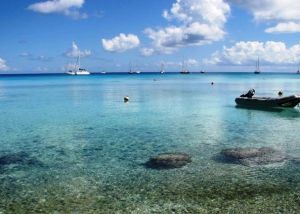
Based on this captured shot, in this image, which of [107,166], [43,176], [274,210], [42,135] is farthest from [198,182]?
[42,135]

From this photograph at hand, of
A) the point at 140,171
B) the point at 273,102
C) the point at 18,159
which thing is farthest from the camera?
the point at 273,102

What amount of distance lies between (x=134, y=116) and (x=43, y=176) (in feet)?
62.3

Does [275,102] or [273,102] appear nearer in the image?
[275,102]

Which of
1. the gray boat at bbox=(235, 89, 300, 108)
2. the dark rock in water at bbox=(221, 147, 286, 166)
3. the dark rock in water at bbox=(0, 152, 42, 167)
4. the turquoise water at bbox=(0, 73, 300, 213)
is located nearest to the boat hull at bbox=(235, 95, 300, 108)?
the gray boat at bbox=(235, 89, 300, 108)

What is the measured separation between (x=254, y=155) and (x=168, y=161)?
4.19m

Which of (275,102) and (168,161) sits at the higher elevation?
(275,102)

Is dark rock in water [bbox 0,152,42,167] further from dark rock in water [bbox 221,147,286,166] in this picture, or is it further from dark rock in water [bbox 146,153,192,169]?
dark rock in water [bbox 221,147,286,166]

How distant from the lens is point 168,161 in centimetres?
1631

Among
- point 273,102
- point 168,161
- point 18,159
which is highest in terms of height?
point 273,102

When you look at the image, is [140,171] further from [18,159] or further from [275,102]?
[275,102]

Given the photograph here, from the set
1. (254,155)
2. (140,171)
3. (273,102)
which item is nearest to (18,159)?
(140,171)

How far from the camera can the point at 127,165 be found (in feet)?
53.4

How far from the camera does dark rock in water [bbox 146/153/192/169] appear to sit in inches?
624

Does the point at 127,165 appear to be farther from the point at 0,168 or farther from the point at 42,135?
the point at 42,135
